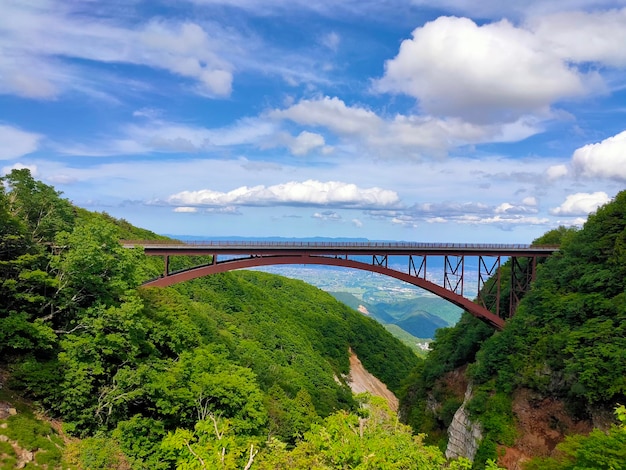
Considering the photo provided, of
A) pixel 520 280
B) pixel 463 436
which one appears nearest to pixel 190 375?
pixel 463 436

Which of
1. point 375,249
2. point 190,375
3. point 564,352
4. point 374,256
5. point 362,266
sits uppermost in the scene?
point 375,249

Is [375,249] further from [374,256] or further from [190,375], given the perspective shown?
[190,375]

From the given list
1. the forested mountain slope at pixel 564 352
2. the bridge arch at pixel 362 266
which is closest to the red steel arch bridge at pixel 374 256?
the bridge arch at pixel 362 266

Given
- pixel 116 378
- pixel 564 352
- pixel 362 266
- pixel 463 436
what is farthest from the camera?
pixel 362 266

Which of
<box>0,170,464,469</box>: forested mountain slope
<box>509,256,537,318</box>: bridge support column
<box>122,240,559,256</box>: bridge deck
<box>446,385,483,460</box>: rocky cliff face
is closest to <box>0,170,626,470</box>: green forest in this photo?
<box>0,170,464,469</box>: forested mountain slope

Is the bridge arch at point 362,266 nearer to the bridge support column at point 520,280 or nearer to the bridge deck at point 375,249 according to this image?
the bridge deck at point 375,249

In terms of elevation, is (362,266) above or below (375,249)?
below

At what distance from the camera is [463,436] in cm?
2588

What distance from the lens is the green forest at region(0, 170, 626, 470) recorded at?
42.6 feet

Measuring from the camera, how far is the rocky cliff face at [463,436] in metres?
24.0

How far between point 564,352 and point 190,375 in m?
20.3

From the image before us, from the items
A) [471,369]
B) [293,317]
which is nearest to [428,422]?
[471,369]

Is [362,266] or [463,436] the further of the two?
[362,266]

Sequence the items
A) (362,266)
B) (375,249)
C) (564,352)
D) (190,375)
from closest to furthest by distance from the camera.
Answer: (190,375) → (564,352) → (362,266) → (375,249)
